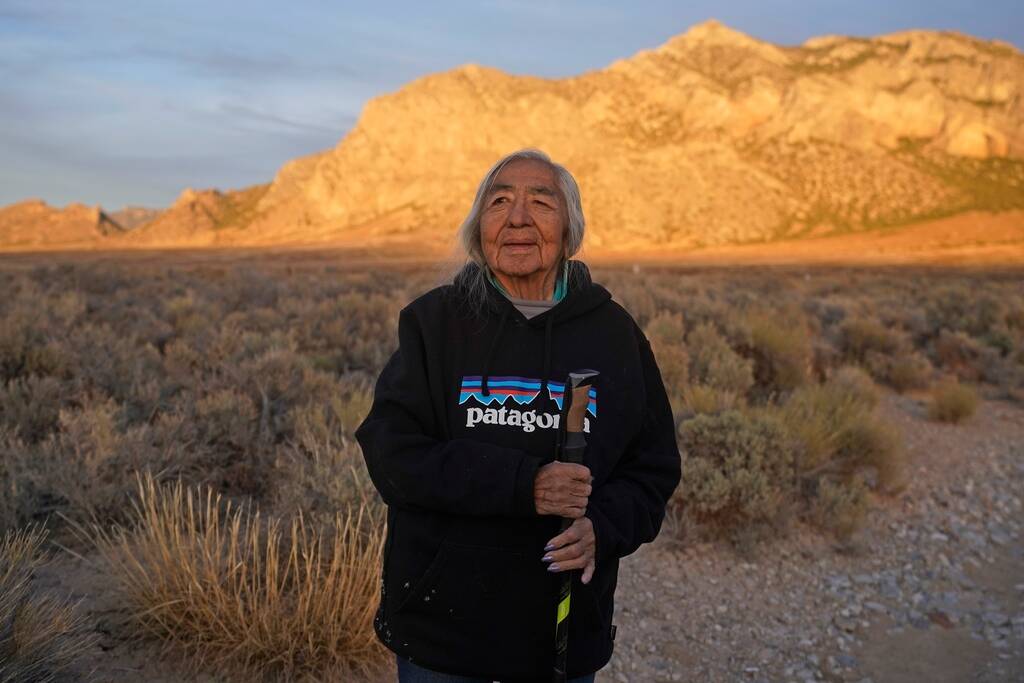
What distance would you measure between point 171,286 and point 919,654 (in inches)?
645

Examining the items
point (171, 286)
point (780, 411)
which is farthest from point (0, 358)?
point (171, 286)

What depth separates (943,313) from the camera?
1468 cm

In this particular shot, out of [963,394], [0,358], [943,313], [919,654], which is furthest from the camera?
[943,313]

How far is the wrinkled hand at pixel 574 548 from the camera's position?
1.80 m

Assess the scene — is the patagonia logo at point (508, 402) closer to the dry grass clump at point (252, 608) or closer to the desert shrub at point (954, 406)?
the dry grass clump at point (252, 608)

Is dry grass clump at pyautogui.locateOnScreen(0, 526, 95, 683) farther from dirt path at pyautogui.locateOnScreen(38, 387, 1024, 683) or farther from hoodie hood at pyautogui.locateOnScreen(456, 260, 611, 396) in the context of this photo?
hoodie hood at pyautogui.locateOnScreen(456, 260, 611, 396)

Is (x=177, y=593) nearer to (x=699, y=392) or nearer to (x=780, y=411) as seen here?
(x=699, y=392)

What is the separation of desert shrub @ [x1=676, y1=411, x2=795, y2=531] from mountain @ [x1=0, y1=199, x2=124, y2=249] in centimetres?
8429

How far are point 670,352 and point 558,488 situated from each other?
6.41 m


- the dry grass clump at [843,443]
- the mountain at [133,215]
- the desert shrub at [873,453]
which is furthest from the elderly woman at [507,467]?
the mountain at [133,215]

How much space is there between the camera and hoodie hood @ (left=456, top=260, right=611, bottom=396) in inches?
75.5

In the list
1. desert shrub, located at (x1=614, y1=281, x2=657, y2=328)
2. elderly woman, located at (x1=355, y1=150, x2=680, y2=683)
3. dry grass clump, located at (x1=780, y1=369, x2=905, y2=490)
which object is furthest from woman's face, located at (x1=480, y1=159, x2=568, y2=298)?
desert shrub, located at (x1=614, y1=281, x2=657, y2=328)

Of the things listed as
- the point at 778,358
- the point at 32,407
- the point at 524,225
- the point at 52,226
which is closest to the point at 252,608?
the point at 524,225

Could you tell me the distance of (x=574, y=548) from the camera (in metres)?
1.81
